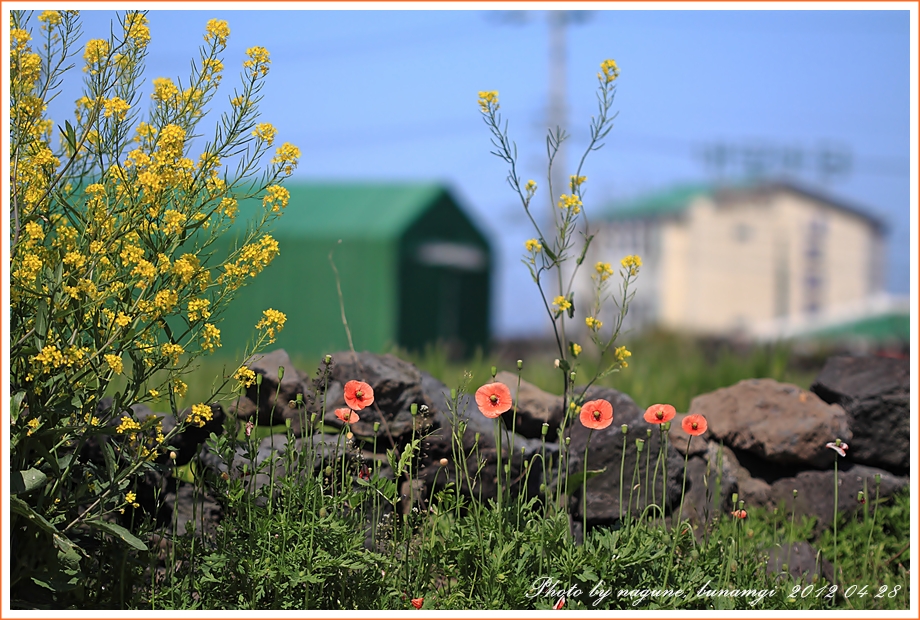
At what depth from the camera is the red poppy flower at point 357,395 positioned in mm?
2492

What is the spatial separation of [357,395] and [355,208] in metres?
9.31

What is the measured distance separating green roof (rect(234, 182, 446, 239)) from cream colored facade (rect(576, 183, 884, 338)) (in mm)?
19360

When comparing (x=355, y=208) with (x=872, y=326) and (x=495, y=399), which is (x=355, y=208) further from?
(x=872, y=326)

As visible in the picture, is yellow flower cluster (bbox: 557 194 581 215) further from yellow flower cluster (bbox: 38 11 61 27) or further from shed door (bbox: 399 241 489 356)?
shed door (bbox: 399 241 489 356)

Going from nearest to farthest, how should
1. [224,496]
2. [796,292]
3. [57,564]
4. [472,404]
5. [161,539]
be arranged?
[57,564]
[224,496]
[161,539]
[472,404]
[796,292]

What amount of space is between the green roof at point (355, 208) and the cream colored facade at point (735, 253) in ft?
63.5

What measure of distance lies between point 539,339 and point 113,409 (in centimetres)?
1533

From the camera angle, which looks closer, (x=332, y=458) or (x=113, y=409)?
(x=113, y=409)

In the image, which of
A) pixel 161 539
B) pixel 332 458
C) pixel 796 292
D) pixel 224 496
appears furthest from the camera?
pixel 796 292

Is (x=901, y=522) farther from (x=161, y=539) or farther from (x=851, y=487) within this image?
(x=161, y=539)

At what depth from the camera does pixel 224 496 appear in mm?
A: 2303

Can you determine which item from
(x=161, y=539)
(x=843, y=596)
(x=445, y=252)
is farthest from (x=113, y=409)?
(x=445, y=252)

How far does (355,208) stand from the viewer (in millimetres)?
11594

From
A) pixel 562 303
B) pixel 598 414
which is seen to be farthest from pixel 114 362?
pixel 598 414
